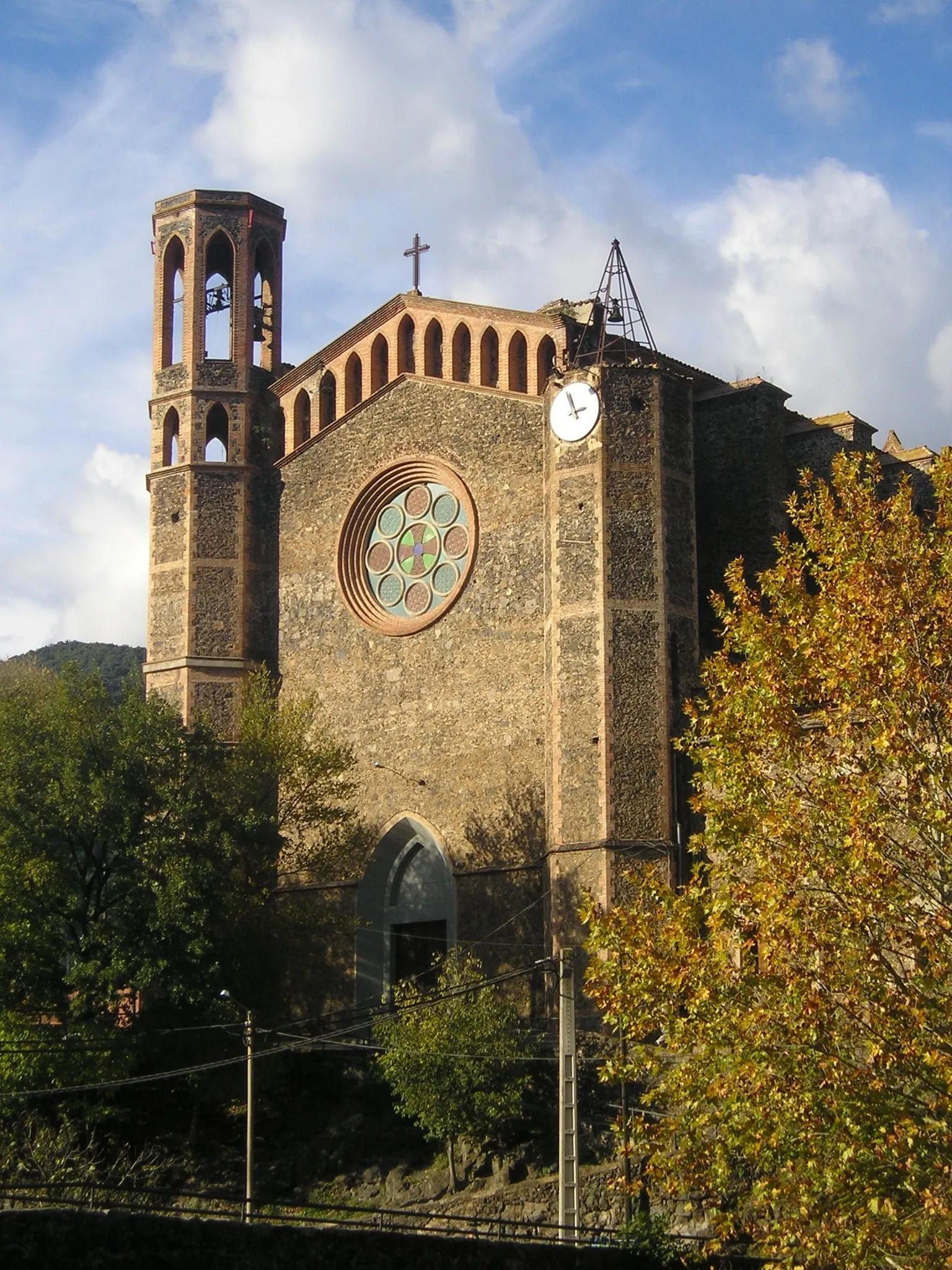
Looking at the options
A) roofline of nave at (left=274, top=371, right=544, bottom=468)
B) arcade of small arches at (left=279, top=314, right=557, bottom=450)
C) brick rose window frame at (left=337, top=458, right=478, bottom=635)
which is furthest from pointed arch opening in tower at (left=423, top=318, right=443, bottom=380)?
brick rose window frame at (left=337, top=458, right=478, bottom=635)

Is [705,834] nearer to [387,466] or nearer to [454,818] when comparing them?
[454,818]

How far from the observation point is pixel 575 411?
32438mm

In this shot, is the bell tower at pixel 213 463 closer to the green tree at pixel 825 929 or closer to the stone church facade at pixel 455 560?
the stone church facade at pixel 455 560

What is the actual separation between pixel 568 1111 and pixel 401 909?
1293 centimetres

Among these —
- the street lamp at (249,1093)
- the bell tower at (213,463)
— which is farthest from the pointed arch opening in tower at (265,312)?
the street lamp at (249,1093)

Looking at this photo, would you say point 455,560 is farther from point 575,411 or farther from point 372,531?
point 575,411

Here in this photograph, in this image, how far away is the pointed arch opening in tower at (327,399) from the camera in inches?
1501

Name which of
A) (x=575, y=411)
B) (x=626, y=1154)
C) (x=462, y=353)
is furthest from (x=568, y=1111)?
(x=462, y=353)

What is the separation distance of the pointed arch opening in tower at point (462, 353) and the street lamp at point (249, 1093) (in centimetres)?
1305

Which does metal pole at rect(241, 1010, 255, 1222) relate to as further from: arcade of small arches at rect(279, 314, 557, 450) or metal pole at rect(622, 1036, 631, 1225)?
arcade of small arches at rect(279, 314, 557, 450)

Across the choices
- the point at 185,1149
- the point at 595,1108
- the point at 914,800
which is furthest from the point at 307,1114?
the point at 914,800

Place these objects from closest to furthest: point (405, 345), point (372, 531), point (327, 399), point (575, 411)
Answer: point (575, 411), point (372, 531), point (405, 345), point (327, 399)

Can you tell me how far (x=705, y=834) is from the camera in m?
17.8

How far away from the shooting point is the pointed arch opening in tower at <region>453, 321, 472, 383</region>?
35812mm
